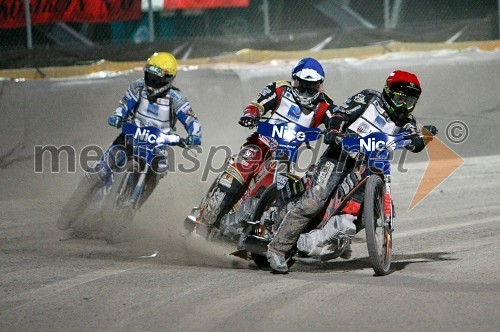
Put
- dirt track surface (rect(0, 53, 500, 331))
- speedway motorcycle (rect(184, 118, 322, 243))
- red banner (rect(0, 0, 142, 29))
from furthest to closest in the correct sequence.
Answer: red banner (rect(0, 0, 142, 29)) < speedway motorcycle (rect(184, 118, 322, 243)) < dirt track surface (rect(0, 53, 500, 331))

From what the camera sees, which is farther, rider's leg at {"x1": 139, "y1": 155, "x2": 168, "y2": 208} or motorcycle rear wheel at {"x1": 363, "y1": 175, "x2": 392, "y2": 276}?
rider's leg at {"x1": 139, "y1": 155, "x2": 168, "y2": 208}

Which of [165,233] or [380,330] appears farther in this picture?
[165,233]

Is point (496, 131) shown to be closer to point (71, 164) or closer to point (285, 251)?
point (71, 164)

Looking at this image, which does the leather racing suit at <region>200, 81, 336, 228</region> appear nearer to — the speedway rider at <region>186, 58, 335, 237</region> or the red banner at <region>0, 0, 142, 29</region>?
the speedway rider at <region>186, 58, 335, 237</region>

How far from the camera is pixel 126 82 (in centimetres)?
1455

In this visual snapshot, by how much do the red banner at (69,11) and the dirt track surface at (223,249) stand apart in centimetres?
259

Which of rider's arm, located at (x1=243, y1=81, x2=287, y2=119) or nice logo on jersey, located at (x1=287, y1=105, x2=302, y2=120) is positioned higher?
rider's arm, located at (x1=243, y1=81, x2=287, y2=119)

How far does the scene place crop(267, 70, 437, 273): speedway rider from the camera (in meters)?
8.48

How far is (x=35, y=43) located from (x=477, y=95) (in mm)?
7187

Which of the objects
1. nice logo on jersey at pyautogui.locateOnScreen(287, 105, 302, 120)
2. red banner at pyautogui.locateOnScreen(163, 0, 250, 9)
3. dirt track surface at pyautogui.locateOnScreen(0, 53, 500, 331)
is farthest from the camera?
red banner at pyautogui.locateOnScreen(163, 0, 250, 9)

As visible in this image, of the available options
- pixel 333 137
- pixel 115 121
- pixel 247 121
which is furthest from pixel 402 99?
pixel 115 121

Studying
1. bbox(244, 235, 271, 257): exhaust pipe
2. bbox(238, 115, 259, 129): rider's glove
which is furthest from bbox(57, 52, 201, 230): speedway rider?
bbox(244, 235, 271, 257): exhaust pipe

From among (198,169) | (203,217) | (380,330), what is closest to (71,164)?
(198,169)

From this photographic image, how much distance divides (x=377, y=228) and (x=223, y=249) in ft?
6.92
